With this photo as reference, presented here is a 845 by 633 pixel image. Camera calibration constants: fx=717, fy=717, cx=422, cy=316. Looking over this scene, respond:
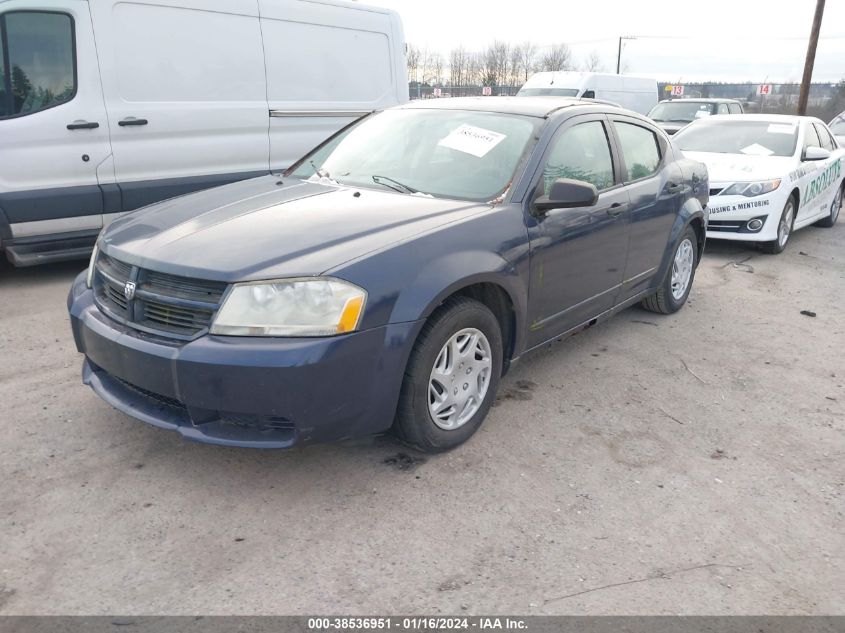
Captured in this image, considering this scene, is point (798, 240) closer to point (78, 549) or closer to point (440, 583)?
point (440, 583)

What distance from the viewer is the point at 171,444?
334 cm

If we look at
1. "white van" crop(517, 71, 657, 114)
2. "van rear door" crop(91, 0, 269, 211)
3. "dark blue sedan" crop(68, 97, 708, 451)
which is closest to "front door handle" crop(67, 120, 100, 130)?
"van rear door" crop(91, 0, 269, 211)

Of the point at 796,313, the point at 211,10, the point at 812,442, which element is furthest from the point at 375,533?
the point at 211,10

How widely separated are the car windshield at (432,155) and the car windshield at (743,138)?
18.9ft

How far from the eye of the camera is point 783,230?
26.5 feet

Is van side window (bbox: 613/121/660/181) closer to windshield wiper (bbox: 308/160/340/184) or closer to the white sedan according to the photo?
windshield wiper (bbox: 308/160/340/184)

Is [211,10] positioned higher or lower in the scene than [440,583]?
higher

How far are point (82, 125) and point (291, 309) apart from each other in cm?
408

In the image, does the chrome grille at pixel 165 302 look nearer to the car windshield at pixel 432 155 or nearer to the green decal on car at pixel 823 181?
the car windshield at pixel 432 155

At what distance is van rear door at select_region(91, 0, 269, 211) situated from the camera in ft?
19.6

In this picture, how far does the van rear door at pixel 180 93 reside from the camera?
5965 mm

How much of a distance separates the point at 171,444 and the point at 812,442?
316cm

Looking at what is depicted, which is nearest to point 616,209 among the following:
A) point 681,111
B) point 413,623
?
point 413,623

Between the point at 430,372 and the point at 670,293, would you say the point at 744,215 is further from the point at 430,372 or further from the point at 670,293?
the point at 430,372
